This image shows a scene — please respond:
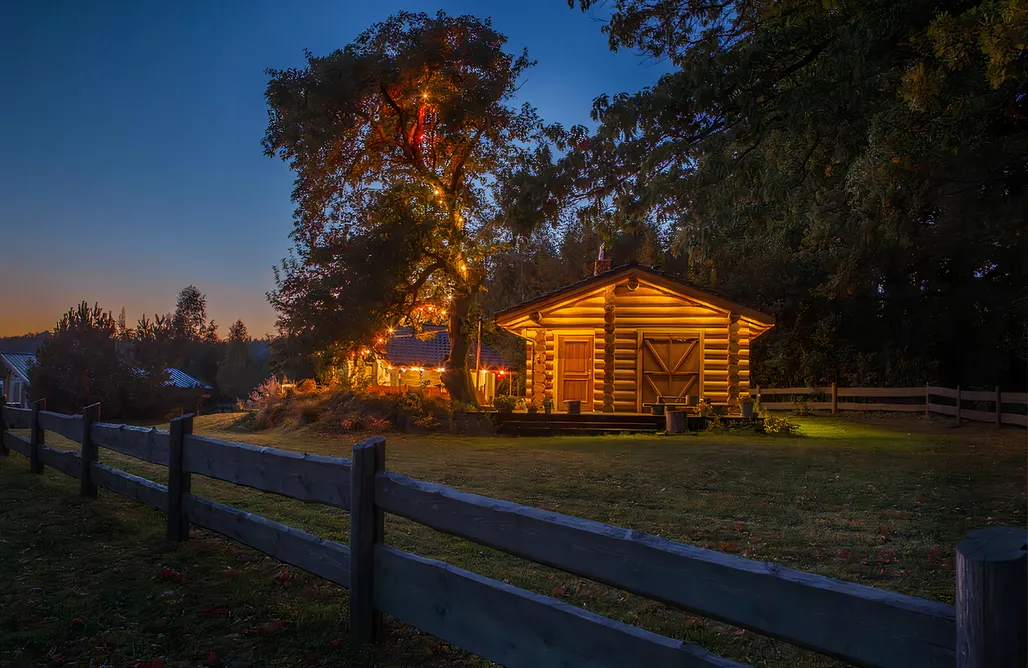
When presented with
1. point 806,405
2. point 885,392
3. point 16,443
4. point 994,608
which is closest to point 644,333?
point 885,392

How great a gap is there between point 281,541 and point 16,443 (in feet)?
31.7

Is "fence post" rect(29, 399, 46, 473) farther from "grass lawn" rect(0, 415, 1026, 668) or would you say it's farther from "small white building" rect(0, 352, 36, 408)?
"small white building" rect(0, 352, 36, 408)

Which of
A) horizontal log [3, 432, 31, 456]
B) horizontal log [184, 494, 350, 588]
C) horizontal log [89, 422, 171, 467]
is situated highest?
horizontal log [89, 422, 171, 467]

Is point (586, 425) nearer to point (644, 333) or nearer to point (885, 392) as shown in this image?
point (644, 333)

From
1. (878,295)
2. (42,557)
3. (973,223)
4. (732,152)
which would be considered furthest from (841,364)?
(42,557)

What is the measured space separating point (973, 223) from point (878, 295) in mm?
7862

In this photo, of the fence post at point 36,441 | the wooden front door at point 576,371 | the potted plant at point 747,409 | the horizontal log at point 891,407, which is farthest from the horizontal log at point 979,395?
the fence post at point 36,441

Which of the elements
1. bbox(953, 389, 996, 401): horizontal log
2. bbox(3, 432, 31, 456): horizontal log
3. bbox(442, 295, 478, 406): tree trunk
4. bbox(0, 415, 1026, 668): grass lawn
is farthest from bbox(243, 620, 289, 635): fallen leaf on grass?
bbox(953, 389, 996, 401): horizontal log

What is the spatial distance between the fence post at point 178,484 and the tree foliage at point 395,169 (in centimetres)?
1703

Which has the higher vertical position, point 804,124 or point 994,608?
point 804,124

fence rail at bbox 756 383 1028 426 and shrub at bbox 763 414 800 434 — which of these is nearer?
shrub at bbox 763 414 800 434

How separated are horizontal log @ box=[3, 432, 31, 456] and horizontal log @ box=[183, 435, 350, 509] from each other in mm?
6889

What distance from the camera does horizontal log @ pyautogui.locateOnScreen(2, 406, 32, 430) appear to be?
12186 mm

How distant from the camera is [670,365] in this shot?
2275 centimetres
